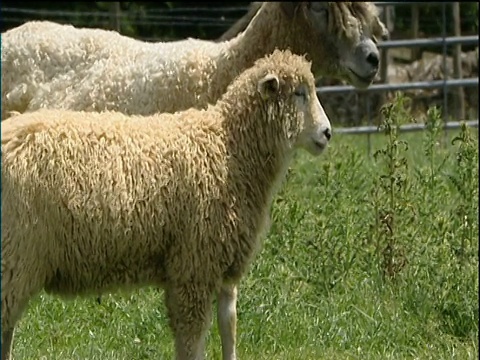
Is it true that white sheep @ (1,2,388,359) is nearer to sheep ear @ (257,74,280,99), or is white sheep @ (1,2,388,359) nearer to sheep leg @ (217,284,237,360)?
sheep ear @ (257,74,280,99)

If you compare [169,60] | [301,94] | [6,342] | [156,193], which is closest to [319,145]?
[301,94]

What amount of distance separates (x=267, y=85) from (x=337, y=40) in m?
1.19

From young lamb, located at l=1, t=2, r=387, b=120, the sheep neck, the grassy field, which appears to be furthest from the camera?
young lamb, located at l=1, t=2, r=387, b=120

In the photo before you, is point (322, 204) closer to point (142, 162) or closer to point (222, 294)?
point (222, 294)

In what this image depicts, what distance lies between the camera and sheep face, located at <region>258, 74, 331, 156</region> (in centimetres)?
527

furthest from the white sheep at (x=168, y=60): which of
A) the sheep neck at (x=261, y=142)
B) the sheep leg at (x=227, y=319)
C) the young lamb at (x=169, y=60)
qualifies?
the sheep leg at (x=227, y=319)

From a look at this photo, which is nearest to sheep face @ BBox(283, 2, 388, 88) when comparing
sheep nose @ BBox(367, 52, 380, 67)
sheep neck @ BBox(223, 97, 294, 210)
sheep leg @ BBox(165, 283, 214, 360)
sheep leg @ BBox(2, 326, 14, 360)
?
sheep nose @ BBox(367, 52, 380, 67)

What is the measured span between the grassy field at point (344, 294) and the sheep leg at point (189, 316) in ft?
1.65

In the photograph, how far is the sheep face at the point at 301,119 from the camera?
5.27 metres

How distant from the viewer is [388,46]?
38.4ft

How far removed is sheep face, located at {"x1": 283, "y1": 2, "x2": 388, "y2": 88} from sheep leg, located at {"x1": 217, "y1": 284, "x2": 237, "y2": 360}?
1.49 metres

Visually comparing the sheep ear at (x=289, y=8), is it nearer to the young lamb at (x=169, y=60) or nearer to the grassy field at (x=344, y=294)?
the young lamb at (x=169, y=60)

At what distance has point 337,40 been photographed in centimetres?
632

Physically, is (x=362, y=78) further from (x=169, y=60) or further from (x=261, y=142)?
(x=261, y=142)
